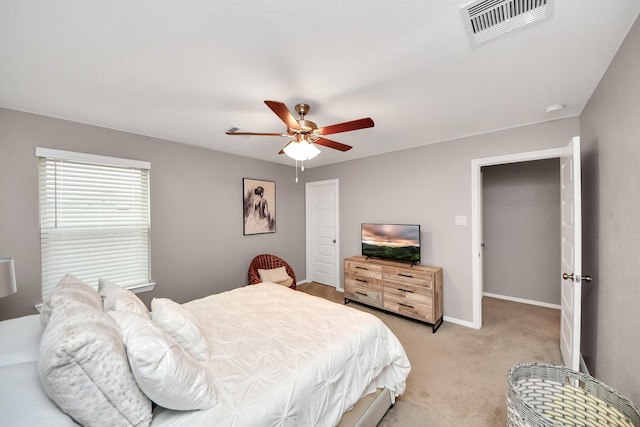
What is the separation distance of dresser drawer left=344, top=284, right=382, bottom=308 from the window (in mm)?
2741

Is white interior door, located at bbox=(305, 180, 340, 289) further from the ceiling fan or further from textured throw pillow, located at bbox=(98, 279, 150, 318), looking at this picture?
textured throw pillow, located at bbox=(98, 279, 150, 318)

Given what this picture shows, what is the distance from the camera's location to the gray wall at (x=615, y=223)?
1.34 metres

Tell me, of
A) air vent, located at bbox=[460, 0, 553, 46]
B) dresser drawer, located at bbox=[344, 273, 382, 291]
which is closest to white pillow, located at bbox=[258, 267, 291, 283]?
dresser drawer, located at bbox=[344, 273, 382, 291]

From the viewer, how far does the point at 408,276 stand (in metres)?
3.29

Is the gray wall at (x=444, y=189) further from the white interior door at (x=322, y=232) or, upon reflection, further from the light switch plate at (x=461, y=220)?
the white interior door at (x=322, y=232)

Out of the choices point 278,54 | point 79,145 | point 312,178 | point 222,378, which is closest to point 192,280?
point 79,145

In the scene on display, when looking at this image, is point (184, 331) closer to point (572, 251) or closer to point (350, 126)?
point (350, 126)

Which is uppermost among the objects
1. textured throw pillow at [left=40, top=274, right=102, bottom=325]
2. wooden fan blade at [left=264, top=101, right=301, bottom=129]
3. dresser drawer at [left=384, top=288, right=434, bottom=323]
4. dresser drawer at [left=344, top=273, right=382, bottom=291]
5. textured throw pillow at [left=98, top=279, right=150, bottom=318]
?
wooden fan blade at [left=264, top=101, right=301, bottom=129]

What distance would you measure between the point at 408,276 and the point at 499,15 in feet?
9.06

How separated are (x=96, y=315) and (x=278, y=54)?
5.49ft

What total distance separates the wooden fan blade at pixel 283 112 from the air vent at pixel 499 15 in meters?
1.08

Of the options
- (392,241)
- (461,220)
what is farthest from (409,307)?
(461,220)

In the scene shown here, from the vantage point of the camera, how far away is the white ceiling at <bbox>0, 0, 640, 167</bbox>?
1218 mm

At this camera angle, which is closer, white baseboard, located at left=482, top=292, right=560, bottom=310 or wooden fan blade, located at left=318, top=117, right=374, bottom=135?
wooden fan blade, located at left=318, top=117, right=374, bottom=135
